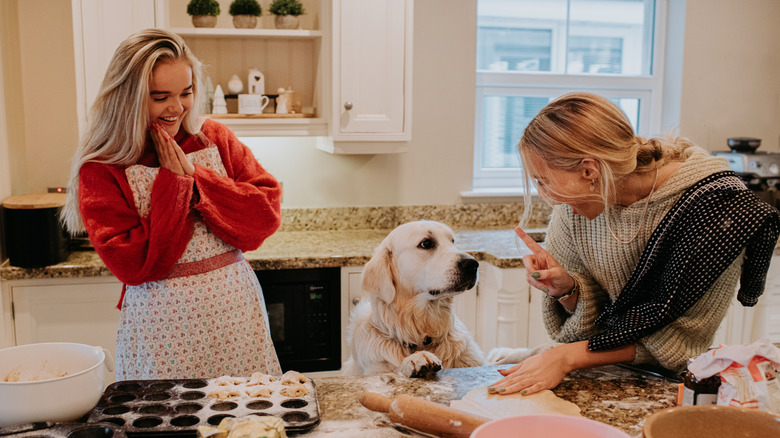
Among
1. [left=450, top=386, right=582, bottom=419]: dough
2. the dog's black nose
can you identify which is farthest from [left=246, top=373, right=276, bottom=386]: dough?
the dog's black nose

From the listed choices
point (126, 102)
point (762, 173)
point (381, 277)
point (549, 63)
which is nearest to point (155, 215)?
point (126, 102)

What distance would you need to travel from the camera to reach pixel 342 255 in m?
2.88

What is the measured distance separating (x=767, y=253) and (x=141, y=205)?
1506mm

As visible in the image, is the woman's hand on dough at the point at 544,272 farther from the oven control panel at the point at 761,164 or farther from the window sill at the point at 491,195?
the oven control panel at the point at 761,164

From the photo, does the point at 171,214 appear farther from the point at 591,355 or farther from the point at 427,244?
the point at 591,355

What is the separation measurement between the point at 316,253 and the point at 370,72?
0.81 metres

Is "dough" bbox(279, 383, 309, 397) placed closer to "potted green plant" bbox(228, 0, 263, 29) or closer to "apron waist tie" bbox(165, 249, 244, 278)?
"apron waist tie" bbox(165, 249, 244, 278)

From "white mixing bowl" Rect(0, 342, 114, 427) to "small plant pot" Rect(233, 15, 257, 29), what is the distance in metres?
2.04

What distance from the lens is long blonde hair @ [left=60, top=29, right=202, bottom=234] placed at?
1758 mm

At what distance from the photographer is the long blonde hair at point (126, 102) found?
5.77 ft

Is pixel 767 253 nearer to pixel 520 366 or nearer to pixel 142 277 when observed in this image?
pixel 520 366

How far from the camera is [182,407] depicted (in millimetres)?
1213

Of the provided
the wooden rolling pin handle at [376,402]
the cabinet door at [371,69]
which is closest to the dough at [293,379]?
the wooden rolling pin handle at [376,402]

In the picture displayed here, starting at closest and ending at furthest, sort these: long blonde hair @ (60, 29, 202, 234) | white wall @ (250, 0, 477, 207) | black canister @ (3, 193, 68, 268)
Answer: long blonde hair @ (60, 29, 202, 234)
black canister @ (3, 193, 68, 268)
white wall @ (250, 0, 477, 207)
